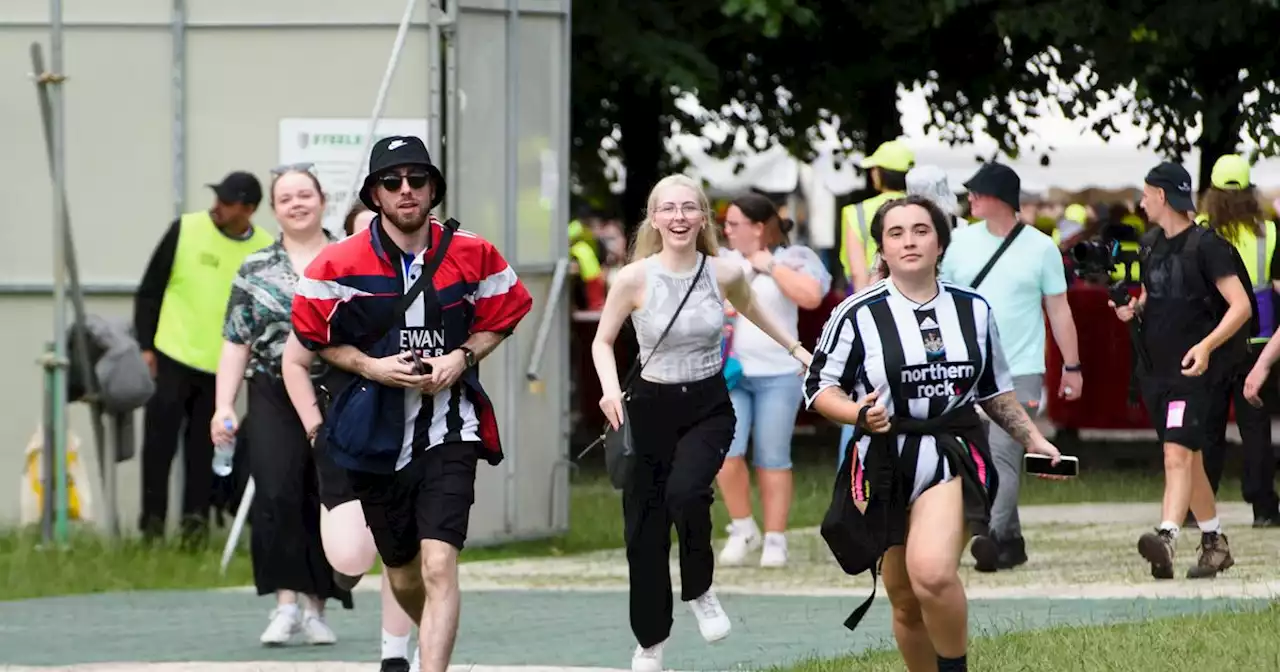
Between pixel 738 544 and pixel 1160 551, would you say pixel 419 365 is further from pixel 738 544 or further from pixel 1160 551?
pixel 738 544

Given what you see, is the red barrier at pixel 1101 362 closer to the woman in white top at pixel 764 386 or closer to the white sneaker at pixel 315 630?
the woman in white top at pixel 764 386

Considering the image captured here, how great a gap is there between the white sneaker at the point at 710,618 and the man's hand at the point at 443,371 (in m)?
1.93

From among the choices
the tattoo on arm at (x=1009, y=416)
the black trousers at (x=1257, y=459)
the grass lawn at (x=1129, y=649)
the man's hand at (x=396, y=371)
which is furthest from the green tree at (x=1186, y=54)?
the man's hand at (x=396, y=371)

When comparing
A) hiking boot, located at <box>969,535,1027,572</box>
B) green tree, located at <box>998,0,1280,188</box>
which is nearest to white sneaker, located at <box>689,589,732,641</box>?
hiking boot, located at <box>969,535,1027,572</box>

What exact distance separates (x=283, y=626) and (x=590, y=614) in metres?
1.50

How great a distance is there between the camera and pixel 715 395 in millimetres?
9797

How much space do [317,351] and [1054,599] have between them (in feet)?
13.5

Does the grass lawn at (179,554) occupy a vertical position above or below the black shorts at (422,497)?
below

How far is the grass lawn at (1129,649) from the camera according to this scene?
834cm

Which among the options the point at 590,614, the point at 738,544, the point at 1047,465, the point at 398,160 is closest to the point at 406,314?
the point at 398,160

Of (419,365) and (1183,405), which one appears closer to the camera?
(419,365)

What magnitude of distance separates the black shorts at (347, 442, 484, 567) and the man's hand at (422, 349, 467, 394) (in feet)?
0.67

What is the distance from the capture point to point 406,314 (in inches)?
313

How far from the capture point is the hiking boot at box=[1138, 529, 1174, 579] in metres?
11.5
